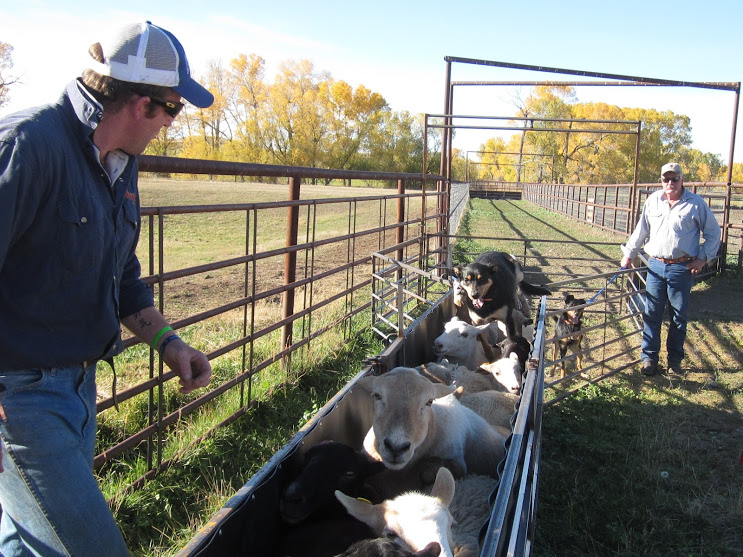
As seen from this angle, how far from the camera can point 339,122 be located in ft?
229

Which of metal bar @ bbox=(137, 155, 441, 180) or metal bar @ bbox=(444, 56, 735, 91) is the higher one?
metal bar @ bbox=(444, 56, 735, 91)

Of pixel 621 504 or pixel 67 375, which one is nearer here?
pixel 67 375

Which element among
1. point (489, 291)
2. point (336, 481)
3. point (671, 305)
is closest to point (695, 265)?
point (671, 305)

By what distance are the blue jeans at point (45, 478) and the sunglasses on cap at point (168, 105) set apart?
872 mm

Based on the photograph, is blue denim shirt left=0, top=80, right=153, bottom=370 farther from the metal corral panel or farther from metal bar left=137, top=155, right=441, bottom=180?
metal bar left=137, top=155, right=441, bottom=180

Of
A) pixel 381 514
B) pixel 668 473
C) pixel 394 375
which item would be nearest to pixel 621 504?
pixel 668 473

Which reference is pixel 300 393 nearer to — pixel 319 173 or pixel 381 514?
pixel 319 173

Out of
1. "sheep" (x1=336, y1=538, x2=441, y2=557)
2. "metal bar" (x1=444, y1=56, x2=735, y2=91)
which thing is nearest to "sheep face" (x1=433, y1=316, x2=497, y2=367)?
"sheep" (x1=336, y1=538, x2=441, y2=557)

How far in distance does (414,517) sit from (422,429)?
0.96 m

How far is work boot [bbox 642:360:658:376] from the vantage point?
23.5 feet

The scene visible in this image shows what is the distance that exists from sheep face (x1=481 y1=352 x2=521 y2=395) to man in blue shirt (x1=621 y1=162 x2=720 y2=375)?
272 cm

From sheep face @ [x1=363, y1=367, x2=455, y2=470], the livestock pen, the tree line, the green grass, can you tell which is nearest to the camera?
the livestock pen

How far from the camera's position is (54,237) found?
67.8 inches

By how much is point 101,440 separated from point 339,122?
6863cm
